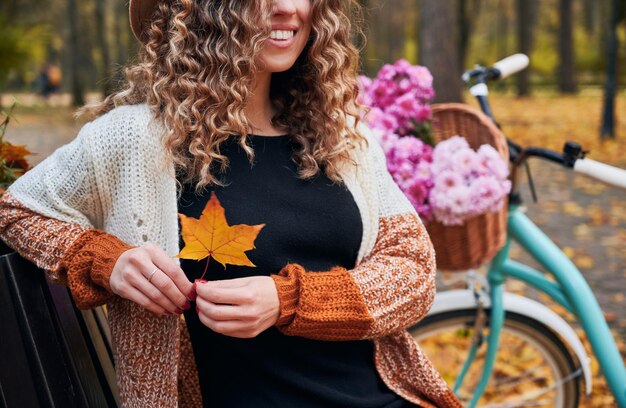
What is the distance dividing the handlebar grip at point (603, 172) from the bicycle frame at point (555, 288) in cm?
30

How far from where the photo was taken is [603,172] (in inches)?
82.4

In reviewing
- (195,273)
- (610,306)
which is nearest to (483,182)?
(195,273)

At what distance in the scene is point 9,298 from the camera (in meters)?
1.39

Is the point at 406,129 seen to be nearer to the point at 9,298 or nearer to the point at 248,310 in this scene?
the point at 248,310

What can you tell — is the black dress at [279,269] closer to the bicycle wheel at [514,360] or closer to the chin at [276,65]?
the chin at [276,65]

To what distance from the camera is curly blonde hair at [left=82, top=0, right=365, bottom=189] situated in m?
1.49

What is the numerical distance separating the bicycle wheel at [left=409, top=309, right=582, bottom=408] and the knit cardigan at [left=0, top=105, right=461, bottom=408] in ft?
3.56

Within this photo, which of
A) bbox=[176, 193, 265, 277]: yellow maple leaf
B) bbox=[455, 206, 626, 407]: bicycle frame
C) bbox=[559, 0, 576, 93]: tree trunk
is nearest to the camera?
bbox=[176, 193, 265, 277]: yellow maple leaf

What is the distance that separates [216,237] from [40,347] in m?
0.51

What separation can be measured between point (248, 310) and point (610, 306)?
3.99 metres

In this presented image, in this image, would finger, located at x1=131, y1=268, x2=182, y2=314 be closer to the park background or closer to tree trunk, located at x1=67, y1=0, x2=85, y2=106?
the park background

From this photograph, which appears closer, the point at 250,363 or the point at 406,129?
the point at 250,363

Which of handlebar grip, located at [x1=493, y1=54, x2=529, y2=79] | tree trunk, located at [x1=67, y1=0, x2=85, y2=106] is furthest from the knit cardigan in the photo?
tree trunk, located at [x1=67, y1=0, x2=85, y2=106]

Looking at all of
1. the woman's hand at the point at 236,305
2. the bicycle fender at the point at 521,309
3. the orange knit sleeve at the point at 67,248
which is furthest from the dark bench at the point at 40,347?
the bicycle fender at the point at 521,309
